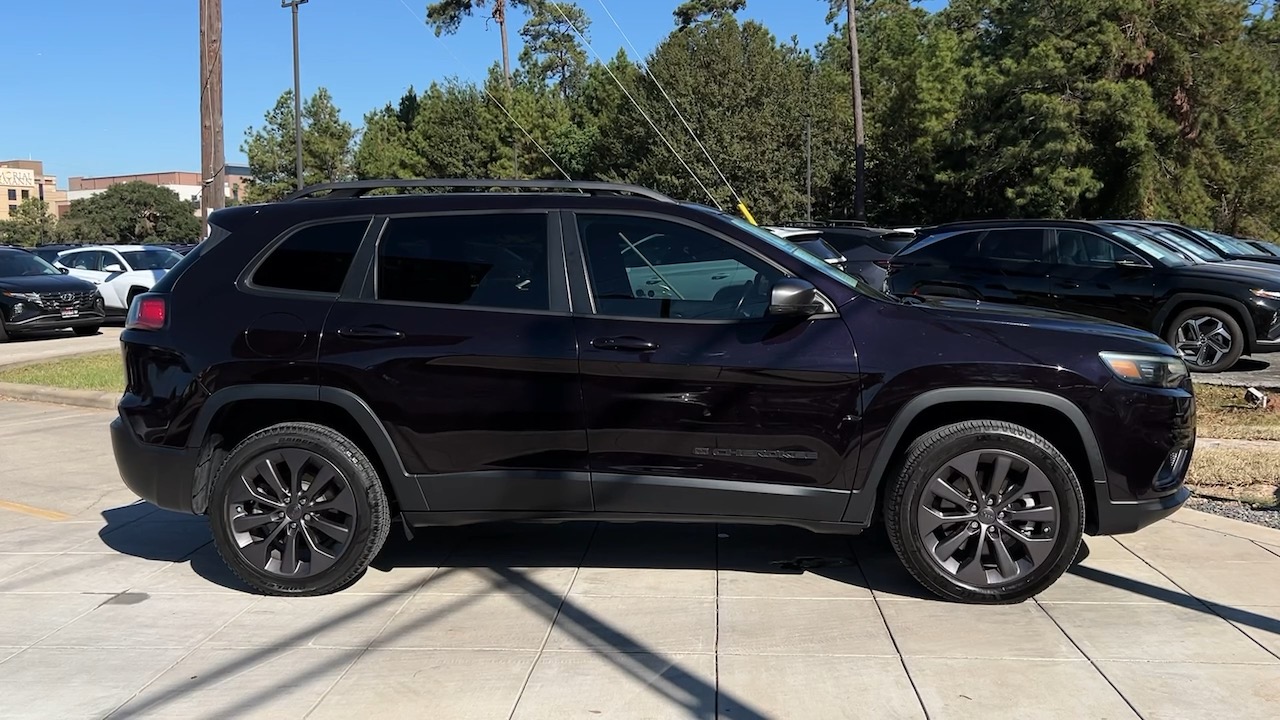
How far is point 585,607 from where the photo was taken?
4523 mm

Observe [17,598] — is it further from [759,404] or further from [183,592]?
[759,404]

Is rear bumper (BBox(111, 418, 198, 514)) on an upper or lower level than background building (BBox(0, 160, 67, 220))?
lower

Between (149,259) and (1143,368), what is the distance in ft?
66.5

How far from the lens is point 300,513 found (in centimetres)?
466

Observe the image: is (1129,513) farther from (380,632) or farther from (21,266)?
(21,266)

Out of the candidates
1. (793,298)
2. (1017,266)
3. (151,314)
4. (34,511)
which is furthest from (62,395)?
(1017,266)

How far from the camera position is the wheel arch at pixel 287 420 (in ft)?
15.0

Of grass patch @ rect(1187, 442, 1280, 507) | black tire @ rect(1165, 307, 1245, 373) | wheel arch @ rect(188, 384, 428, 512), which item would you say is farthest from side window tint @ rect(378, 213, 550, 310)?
black tire @ rect(1165, 307, 1245, 373)

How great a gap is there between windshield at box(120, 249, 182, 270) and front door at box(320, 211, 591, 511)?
17.4m

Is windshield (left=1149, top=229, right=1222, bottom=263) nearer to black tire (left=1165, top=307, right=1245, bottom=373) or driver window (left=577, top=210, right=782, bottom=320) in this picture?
black tire (left=1165, top=307, right=1245, bottom=373)

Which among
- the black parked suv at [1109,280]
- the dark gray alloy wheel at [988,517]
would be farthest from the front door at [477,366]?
the black parked suv at [1109,280]

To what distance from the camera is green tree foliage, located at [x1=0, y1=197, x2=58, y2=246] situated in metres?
85.9

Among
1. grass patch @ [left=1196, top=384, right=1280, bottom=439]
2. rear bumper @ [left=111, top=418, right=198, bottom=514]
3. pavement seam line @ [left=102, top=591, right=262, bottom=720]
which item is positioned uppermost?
rear bumper @ [left=111, top=418, right=198, bottom=514]

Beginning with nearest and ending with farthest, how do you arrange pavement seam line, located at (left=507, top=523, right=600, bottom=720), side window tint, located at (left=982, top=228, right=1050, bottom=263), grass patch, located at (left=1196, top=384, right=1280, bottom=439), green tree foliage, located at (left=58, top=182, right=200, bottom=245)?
1. pavement seam line, located at (left=507, top=523, right=600, bottom=720)
2. grass patch, located at (left=1196, top=384, right=1280, bottom=439)
3. side window tint, located at (left=982, top=228, right=1050, bottom=263)
4. green tree foliage, located at (left=58, top=182, right=200, bottom=245)
